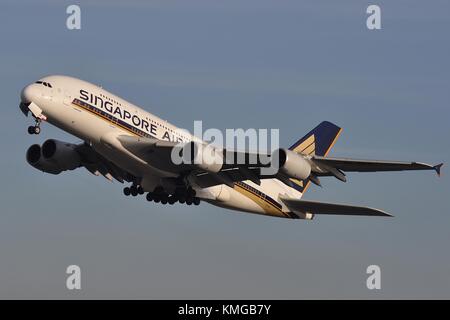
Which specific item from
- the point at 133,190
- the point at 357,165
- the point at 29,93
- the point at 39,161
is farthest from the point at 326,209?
the point at 29,93

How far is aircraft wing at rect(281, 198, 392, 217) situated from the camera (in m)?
54.3

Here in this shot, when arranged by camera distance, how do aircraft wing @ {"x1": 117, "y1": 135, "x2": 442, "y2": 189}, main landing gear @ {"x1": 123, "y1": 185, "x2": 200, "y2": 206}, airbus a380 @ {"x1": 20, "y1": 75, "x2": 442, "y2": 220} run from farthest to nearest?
main landing gear @ {"x1": 123, "y1": 185, "x2": 200, "y2": 206}, aircraft wing @ {"x1": 117, "y1": 135, "x2": 442, "y2": 189}, airbus a380 @ {"x1": 20, "y1": 75, "x2": 442, "y2": 220}

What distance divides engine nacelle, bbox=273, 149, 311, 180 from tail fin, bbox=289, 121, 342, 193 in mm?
13456

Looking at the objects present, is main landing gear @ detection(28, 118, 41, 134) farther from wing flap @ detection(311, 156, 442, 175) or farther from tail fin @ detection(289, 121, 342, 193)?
tail fin @ detection(289, 121, 342, 193)

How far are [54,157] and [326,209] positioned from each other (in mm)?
16278

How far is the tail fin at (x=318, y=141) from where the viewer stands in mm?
62844

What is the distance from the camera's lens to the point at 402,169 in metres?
47.7

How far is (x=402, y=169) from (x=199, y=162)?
34.2ft

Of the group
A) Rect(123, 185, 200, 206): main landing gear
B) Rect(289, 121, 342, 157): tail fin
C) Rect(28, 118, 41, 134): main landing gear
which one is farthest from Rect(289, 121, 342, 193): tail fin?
Rect(28, 118, 41, 134): main landing gear

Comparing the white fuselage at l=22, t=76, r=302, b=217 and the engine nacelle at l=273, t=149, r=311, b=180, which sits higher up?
the white fuselage at l=22, t=76, r=302, b=217

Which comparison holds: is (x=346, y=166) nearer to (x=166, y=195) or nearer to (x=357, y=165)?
(x=357, y=165)

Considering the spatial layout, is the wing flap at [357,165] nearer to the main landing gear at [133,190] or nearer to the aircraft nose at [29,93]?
the main landing gear at [133,190]

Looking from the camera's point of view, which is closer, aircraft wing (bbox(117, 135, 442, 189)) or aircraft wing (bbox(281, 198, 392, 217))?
aircraft wing (bbox(117, 135, 442, 189))
